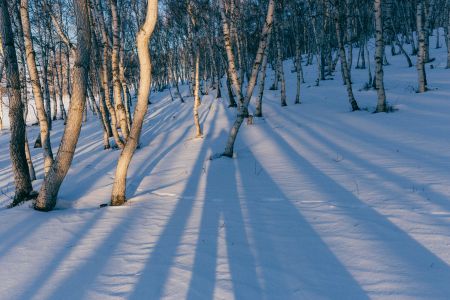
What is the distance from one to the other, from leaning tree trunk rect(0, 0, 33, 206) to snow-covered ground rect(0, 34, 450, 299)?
2.60 feet

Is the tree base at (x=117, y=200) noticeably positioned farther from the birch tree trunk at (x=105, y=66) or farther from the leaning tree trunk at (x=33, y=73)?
the birch tree trunk at (x=105, y=66)

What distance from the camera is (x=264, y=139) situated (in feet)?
38.6

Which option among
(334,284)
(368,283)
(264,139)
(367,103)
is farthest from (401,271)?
(367,103)

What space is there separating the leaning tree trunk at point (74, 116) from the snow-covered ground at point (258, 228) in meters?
0.33

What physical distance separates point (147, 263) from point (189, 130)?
42.2 feet

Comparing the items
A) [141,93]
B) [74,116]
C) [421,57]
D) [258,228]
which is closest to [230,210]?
[258,228]

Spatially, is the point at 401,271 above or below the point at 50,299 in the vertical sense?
below

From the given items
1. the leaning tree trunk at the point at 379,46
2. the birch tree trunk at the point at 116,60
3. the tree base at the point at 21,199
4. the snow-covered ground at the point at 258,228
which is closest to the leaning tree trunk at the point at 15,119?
the tree base at the point at 21,199

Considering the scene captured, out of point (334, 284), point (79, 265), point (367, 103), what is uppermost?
point (367, 103)

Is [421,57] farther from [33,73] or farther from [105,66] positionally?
[33,73]

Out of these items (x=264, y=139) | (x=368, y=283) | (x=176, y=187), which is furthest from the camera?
(x=264, y=139)

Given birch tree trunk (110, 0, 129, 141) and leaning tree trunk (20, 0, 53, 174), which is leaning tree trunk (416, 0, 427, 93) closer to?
birch tree trunk (110, 0, 129, 141)

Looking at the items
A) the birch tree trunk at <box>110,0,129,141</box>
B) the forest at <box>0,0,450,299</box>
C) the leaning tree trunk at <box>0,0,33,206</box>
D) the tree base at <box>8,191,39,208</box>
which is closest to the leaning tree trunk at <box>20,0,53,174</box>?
the forest at <box>0,0,450,299</box>

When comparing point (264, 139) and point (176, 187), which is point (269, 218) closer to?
point (176, 187)
